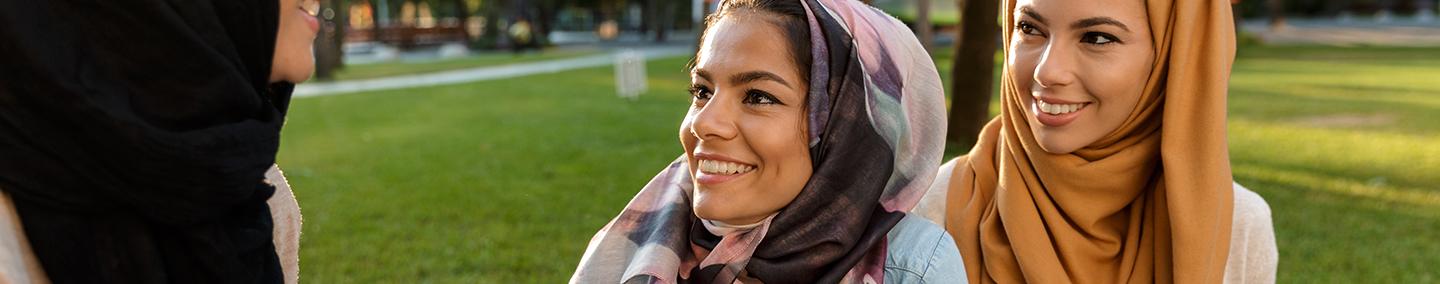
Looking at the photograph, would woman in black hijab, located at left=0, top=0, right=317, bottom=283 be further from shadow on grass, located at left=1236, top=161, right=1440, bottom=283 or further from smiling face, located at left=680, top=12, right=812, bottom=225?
shadow on grass, located at left=1236, top=161, right=1440, bottom=283

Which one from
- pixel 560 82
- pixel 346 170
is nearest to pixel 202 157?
pixel 346 170

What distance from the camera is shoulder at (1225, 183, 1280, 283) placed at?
8.54 feet

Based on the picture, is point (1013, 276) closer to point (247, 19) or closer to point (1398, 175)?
point (247, 19)

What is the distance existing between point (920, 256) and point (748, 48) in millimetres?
450

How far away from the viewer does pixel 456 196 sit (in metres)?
7.59

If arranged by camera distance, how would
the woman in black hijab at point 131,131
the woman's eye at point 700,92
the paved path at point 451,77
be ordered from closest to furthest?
the woman in black hijab at point 131,131, the woman's eye at point 700,92, the paved path at point 451,77

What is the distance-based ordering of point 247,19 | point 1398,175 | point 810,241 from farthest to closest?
1. point 1398,175
2. point 810,241
3. point 247,19

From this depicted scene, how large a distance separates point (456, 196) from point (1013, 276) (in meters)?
5.51

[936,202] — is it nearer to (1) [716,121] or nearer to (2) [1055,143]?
(2) [1055,143]

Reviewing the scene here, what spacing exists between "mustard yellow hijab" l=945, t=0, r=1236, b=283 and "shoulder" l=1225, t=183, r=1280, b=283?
101mm

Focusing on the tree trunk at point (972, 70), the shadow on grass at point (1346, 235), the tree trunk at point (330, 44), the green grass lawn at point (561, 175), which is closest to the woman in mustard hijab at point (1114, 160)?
the green grass lawn at point (561, 175)

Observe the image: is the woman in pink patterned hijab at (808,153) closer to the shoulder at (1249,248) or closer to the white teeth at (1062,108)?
the white teeth at (1062,108)

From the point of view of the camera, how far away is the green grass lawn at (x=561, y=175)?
18.8 ft

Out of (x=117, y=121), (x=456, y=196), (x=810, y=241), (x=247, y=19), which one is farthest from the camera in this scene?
(x=456, y=196)
